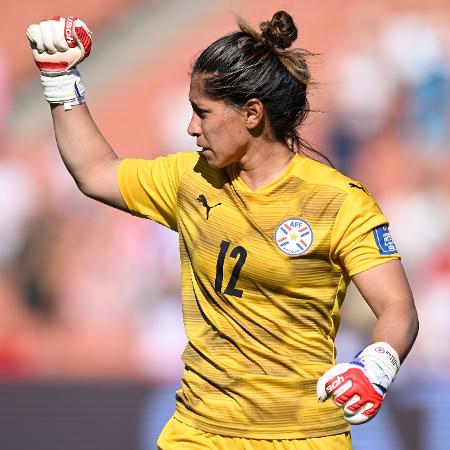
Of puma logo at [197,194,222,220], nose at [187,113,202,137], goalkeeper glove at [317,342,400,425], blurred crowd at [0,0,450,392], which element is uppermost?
nose at [187,113,202,137]

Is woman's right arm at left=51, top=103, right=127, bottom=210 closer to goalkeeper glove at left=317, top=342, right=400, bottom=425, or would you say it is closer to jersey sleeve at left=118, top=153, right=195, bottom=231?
jersey sleeve at left=118, top=153, right=195, bottom=231

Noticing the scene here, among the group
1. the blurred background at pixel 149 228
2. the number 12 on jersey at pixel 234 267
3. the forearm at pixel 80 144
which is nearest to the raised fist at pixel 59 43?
the forearm at pixel 80 144

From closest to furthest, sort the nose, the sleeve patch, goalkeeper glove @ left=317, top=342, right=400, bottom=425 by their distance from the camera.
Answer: goalkeeper glove @ left=317, top=342, right=400, bottom=425, the sleeve patch, the nose

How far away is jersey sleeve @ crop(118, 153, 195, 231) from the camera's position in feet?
10.7

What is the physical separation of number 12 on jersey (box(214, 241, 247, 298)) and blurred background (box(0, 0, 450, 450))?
390cm

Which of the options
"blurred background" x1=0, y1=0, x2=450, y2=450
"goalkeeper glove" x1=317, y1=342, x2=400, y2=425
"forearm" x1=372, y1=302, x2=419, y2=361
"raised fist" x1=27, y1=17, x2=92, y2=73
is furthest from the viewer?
"blurred background" x1=0, y1=0, x2=450, y2=450

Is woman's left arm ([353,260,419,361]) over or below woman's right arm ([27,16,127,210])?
below

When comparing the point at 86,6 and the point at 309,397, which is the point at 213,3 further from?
the point at 309,397

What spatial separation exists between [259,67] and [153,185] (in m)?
0.51

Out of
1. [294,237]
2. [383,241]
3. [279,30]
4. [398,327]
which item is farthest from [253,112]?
[398,327]

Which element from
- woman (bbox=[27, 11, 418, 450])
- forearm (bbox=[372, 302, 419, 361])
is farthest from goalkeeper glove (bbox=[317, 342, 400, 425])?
woman (bbox=[27, 11, 418, 450])

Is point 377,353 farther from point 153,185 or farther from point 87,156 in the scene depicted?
point 87,156

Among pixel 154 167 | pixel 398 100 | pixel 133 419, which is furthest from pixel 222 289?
pixel 398 100

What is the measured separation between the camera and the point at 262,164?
3.12m
